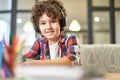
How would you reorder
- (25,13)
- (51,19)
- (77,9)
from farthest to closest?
1. (77,9)
2. (25,13)
3. (51,19)

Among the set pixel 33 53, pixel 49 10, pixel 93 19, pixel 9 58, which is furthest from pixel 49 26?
pixel 93 19

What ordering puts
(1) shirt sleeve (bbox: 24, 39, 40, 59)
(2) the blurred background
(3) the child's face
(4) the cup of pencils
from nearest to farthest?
(4) the cup of pencils, (3) the child's face, (1) shirt sleeve (bbox: 24, 39, 40, 59), (2) the blurred background

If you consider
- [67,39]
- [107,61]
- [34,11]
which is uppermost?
[34,11]

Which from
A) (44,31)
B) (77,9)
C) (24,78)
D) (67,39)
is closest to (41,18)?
(44,31)

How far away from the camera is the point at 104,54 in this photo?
1354 mm

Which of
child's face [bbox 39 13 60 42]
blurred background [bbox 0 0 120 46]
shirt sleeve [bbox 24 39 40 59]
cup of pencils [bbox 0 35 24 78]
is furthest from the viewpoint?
blurred background [bbox 0 0 120 46]

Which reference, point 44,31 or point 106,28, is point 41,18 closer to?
point 44,31

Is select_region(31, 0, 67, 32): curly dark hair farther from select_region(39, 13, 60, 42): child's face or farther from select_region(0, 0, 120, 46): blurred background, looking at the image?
select_region(0, 0, 120, 46): blurred background

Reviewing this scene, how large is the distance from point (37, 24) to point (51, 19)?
13cm

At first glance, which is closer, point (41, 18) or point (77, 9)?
point (41, 18)

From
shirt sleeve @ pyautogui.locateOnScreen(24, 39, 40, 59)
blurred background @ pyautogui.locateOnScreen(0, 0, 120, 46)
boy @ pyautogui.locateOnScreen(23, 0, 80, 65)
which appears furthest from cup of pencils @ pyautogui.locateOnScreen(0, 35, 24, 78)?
blurred background @ pyautogui.locateOnScreen(0, 0, 120, 46)

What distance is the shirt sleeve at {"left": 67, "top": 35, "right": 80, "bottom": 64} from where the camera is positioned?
3.15ft

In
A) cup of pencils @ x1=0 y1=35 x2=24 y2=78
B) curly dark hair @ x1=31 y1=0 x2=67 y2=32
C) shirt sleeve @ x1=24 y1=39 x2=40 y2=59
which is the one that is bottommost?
shirt sleeve @ x1=24 y1=39 x2=40 y2=59

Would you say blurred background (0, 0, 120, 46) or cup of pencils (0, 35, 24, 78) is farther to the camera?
blurred background (0, 0, 120, 46)
